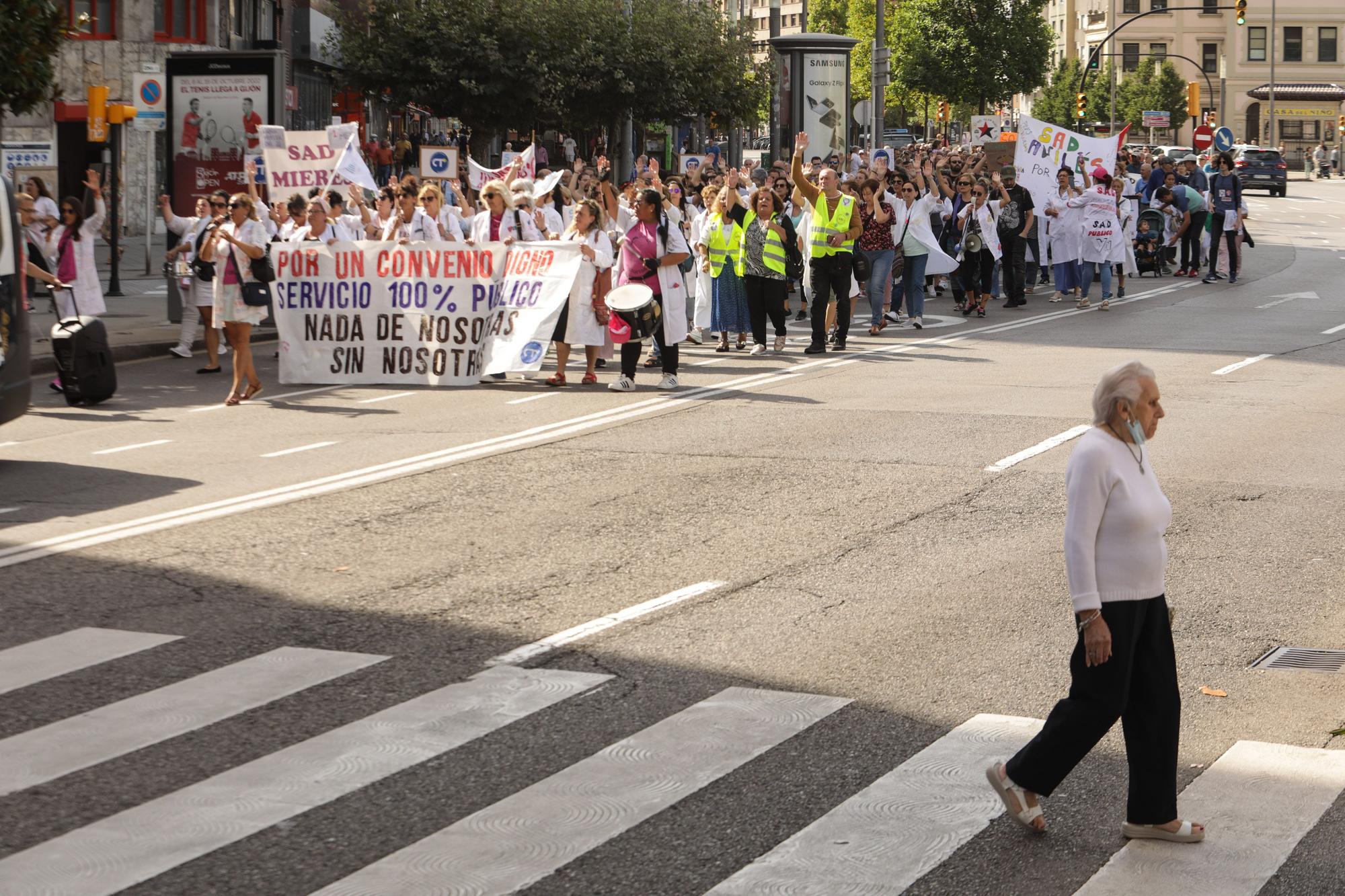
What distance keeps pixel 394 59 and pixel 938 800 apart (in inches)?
1443

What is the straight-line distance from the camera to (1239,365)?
59.1ft

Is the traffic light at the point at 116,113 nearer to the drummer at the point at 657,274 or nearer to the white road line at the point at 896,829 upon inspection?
the drummer at the point at 657,274

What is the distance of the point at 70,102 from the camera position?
38.2 m

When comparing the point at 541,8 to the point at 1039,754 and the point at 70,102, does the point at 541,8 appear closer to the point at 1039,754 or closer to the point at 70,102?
the point at 70,102

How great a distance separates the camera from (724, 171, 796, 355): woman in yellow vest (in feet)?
62.3

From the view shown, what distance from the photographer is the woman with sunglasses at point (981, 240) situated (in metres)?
24.0

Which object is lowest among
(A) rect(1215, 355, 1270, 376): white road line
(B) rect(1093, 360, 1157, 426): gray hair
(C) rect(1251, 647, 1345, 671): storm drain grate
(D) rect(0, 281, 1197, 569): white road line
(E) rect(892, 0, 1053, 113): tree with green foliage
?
(C) rect(1251, 647, 1345, 671): storm drain grate

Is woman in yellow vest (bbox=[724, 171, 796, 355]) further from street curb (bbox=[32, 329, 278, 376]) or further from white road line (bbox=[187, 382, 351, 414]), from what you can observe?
street curb (bbox=[32, 329, 278, 376])

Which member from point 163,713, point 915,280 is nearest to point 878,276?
point 915,280

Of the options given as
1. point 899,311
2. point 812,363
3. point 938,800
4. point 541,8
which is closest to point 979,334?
point 899,311

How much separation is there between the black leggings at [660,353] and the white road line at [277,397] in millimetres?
2904

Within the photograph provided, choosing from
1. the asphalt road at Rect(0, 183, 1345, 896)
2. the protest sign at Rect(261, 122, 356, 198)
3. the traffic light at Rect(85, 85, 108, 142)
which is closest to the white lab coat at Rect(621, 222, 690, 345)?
the asphalt road at Rect(0, 183, 1345, 896)

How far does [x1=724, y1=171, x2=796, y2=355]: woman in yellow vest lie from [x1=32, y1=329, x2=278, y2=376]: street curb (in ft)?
17.2

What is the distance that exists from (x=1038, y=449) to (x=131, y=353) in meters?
10.9
